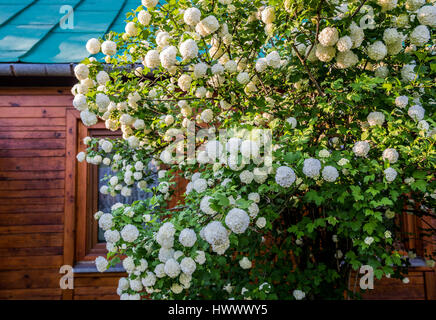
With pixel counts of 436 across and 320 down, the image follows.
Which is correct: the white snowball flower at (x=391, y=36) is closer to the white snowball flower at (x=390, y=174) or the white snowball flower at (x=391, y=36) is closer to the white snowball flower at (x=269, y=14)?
the white snowball flower at (x=269, y=14)

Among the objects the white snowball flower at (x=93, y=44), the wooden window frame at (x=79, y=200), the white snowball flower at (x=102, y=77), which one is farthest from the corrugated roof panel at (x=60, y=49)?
the white snowball flower at (x=102, y=77)

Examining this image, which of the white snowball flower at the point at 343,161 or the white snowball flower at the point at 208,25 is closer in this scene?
the white snowball flower at the point at 343,161

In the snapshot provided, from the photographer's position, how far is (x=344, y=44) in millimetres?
1798

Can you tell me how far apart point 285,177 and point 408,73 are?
45.2 inches

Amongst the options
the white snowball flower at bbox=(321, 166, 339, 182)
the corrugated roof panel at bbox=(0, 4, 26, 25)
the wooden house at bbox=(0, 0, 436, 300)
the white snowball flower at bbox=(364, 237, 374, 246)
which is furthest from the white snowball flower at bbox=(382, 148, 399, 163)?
the corrugated roof panel at bbox=(0, 4, 26, 25)

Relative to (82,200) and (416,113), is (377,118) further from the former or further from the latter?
(82,200)

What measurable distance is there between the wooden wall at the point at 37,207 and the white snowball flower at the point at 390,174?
3070mm

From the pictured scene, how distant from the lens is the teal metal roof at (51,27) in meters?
4.05

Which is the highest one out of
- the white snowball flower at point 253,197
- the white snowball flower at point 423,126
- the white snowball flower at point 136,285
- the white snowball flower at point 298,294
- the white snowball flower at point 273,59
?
the white snowball flower at point 273,59

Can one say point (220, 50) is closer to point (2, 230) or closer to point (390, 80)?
point (390, 80)

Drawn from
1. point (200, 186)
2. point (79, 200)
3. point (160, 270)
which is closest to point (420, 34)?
point (200, 186)

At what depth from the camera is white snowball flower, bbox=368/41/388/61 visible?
1.88 meters

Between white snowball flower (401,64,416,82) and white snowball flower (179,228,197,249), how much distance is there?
1.62 m

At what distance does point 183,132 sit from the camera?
281cm
